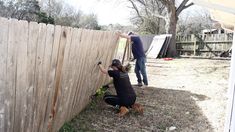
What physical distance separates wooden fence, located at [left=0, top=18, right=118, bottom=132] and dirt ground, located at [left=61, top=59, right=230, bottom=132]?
439mm

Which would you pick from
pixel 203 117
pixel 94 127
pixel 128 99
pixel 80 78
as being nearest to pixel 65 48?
pixel 80 78

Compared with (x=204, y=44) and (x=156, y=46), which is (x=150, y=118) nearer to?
(x=156, y=46)

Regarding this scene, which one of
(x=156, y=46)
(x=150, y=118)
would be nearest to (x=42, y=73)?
(x=150, y=118)

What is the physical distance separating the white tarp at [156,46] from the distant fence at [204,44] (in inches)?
76.8

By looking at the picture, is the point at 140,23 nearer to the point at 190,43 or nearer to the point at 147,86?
the point at 190,43

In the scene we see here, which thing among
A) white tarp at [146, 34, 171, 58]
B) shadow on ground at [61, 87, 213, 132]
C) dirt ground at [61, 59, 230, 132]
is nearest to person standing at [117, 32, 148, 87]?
dirt ground at [61, 59, 230, 132]

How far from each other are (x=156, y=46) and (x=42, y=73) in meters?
19.4

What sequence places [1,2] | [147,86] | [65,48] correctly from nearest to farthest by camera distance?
[65,48] < [147,86] < [1,2]

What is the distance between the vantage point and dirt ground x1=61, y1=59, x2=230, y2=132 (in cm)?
627

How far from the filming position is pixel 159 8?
105ft

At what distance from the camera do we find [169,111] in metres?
7.38

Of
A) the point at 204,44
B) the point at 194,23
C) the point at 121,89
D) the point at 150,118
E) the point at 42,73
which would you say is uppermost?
the point at 194,23

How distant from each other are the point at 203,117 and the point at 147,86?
121 inches

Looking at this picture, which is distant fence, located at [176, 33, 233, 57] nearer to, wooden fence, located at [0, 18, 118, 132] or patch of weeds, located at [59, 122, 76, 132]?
wooden fence, located at [0, 18, 118, 132]
